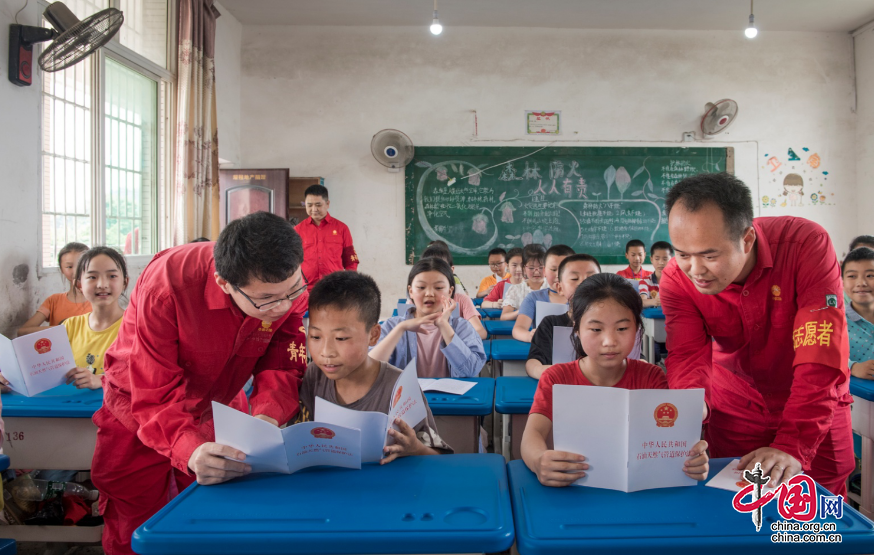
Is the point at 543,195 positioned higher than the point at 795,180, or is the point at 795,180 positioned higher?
the point at 795,180

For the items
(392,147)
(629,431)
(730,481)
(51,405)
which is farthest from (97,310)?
(392,147)

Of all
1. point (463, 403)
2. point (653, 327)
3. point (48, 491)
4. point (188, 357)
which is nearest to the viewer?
point (188, 357)

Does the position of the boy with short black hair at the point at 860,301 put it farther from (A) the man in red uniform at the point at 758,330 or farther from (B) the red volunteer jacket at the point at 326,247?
(B) the red volunteer jacket at the point at 326,247

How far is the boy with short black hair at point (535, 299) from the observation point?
2921 mm

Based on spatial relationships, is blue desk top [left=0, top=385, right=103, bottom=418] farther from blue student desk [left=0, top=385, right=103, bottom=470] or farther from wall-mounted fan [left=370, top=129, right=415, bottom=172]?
wall-mounted fan [left=370, top=129, right=415, bottom=172]

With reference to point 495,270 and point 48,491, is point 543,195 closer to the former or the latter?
point 495,270

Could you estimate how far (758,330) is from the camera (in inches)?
55.0

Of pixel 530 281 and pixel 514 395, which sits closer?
pixel 514 395

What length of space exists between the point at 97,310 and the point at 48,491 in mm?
690

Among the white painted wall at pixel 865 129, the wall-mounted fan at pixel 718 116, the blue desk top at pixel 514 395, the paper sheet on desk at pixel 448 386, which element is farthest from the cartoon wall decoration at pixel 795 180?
the paper sheet on desk at pixel 448 386

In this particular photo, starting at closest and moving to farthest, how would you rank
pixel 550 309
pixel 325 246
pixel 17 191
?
pixel 550 309, pixel 17 191, pixel 325 246

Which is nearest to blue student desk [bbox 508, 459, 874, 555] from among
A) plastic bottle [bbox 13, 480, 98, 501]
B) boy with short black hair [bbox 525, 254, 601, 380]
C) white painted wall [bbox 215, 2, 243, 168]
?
boy with short black hair [bbox 525, 254, 601, 380]

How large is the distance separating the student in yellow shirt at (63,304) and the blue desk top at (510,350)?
240 centimetres

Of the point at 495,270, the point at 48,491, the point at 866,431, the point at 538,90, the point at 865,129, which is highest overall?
the point at 538,90
